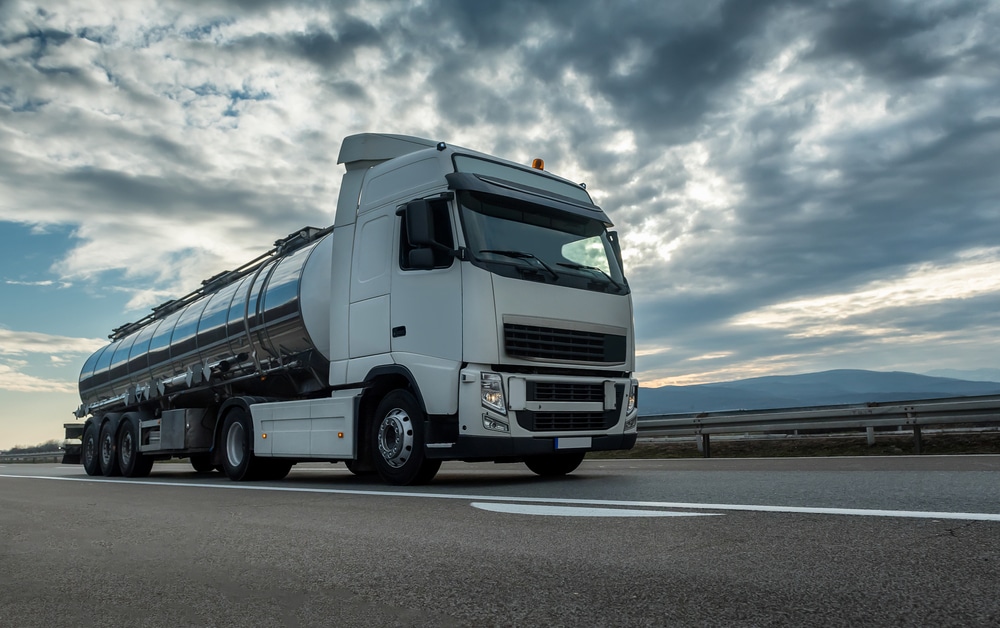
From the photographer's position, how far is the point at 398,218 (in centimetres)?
925

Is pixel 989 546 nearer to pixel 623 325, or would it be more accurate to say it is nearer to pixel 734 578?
pixel 734 578

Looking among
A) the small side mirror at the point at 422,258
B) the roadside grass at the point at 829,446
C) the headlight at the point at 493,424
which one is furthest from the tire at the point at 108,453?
the headlight at the point at 493,424

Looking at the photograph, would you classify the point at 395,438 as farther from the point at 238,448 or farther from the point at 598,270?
the point at 238,448

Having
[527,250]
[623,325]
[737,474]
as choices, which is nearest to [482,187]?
[527,250]

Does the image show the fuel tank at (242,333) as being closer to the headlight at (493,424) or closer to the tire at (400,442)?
the tire at (400,442)

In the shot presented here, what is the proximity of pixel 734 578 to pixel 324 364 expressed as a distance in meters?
7.74

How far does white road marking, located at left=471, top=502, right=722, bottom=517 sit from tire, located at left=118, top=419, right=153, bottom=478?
10.8 m

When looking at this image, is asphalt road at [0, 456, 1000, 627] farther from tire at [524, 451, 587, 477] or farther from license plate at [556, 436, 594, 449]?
tire at [524, 451, 587, 477]

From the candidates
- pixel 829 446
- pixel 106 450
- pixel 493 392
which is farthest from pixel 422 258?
pixel 106 450

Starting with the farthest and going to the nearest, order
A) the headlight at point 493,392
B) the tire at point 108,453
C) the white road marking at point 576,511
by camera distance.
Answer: the tire at point 108,453
the headlight at point 493,392
the white road marking at point 576,511

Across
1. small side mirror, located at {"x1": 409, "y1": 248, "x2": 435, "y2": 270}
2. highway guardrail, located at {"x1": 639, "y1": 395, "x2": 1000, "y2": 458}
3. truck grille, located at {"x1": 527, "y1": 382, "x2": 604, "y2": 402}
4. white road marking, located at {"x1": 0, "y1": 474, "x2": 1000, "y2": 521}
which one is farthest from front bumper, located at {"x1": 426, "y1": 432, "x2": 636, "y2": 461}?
highway guardrail, located at {"x1": 639, "y1": 395, "x2": 1000, "y2": 458}

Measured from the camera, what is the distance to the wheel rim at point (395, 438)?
880cm

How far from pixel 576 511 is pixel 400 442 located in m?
3.58

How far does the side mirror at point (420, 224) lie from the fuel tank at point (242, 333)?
237cm
